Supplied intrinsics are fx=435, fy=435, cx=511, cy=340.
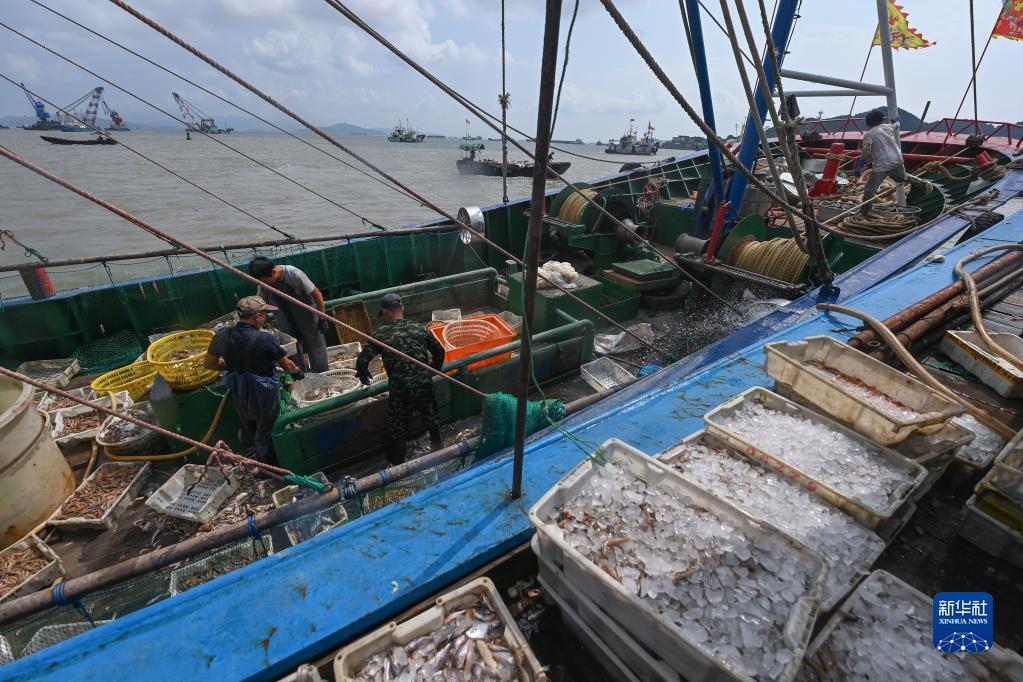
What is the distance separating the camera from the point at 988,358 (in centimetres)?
344

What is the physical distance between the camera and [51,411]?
5.76 metres

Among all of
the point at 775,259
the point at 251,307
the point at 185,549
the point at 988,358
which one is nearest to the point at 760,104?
the point at 775,259

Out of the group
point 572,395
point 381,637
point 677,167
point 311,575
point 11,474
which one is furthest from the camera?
point 677,167

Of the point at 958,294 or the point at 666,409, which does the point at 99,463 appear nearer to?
the point at 666,409

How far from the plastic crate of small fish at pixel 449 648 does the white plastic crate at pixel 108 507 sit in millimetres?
4598

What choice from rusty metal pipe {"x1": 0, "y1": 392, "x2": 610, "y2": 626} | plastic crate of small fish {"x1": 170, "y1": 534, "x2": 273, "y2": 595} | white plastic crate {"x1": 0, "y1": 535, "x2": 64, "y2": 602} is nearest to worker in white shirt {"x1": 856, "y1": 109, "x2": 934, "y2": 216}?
rusty metal pipe {"x1": 0, "y1": 392, "x2": 610, "y2": 626}

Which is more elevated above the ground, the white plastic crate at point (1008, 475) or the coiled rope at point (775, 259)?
the white plastic crate at point (1008, 475)

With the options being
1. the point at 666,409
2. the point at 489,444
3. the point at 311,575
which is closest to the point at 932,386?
the point at 666,409

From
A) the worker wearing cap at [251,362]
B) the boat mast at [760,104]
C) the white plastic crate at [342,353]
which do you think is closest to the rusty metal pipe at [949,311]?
the boat mast at [760,104]

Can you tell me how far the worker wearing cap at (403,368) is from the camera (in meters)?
4.75

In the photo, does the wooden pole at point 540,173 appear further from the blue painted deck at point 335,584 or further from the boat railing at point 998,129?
the boat railing at point 998,129

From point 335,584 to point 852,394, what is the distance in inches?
126

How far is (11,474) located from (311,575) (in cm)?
418

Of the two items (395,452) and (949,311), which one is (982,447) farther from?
(395,452)
